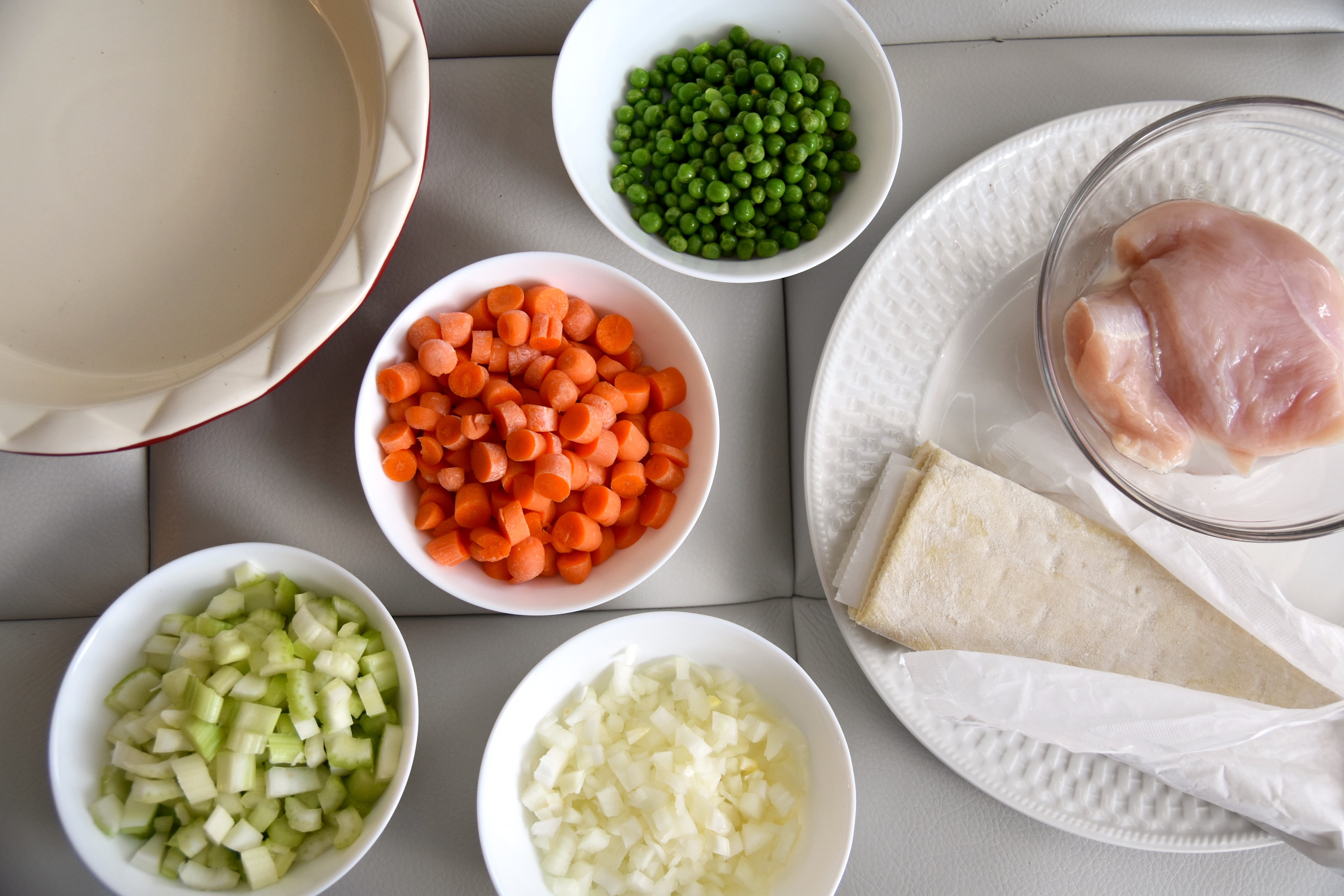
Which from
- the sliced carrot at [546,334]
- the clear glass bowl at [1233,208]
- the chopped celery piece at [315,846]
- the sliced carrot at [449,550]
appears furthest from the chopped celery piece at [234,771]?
the clear glass bowl at [1233,208]

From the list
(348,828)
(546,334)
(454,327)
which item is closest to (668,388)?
(546,334)

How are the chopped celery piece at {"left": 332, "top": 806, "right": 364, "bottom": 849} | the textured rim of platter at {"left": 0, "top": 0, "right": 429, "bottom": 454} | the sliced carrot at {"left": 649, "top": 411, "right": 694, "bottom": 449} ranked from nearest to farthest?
the textured rim of platter at {"left": 0, "top": 0, "right": 429, "bottom": 454}
the chopped celery piece at {"left": 332, "top": 806, "right": 364, "bottom": 849}
the sliced carrot at {"left": 649, "top": 411, "right": 694, "bottom": 449}

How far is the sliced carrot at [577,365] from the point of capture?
107 centimetres

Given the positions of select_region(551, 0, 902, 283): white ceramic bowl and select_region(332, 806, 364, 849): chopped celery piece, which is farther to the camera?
select_region(551, 0, 902, 283): white ceramic bowl

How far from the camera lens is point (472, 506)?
1060 mm

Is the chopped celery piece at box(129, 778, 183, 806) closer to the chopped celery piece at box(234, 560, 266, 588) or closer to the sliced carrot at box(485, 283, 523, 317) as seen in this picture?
the chopped celery piece at box(234, 560, 266, 588)

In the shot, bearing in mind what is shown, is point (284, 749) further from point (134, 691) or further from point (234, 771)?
point (134, 691)

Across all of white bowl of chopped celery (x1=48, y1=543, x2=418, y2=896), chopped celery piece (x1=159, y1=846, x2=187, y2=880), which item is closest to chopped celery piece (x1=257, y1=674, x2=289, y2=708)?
white bowl of chopped celery (x1=48, y1=543, x2=418, y2=896)

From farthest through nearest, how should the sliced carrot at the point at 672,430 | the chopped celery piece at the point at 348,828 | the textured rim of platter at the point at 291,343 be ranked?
1. the sliced carrot at the point at 672,430
2. the chopped celery piece at the point at 348,828
3. the textured rim of platter at the point at 291,343

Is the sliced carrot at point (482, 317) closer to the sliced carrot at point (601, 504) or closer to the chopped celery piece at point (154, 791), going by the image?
the sliced carrot at point (601, 504)

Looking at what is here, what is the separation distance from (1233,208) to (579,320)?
0.98 meters

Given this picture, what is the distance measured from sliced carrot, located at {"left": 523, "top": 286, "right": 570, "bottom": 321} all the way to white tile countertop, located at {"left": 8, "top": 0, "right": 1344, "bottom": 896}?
0.18 metres

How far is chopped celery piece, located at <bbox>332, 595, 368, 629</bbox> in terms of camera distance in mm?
1044

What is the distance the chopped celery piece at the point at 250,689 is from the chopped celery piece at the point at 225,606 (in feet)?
0.30
